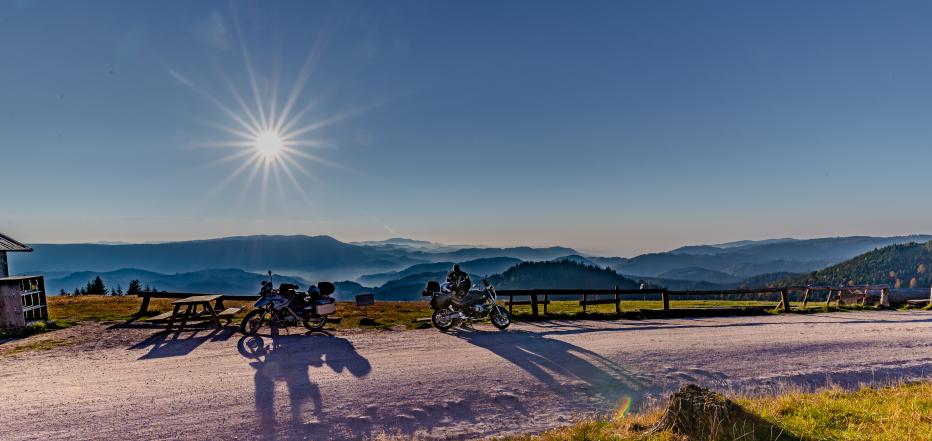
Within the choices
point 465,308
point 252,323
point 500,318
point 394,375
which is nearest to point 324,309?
point 252,323

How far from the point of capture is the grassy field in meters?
6.01

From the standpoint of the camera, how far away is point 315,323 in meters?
14.6

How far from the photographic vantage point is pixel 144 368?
383 inches

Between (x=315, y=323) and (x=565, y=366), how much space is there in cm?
906

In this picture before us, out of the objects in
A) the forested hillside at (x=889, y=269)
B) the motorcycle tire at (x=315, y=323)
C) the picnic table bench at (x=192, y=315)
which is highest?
the picnic table bench at (x=192, y=315)

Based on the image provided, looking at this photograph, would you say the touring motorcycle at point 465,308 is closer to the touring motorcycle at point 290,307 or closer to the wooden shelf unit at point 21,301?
the touring motorcycle at point 290,307

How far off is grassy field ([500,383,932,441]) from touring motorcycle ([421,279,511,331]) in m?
7.89

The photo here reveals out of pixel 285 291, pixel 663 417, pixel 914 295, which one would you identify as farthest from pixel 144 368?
pixel 914 295

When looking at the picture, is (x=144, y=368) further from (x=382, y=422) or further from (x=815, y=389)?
(x=815, y=389)

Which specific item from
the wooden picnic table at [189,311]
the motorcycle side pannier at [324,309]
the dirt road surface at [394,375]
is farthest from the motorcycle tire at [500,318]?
the wooden picnic table at [189,311]

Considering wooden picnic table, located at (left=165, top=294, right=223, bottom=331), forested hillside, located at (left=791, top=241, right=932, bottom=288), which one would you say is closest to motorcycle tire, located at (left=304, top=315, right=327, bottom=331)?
wooden picnic table, located at (left=165, top=294, right=223, bottom=331)

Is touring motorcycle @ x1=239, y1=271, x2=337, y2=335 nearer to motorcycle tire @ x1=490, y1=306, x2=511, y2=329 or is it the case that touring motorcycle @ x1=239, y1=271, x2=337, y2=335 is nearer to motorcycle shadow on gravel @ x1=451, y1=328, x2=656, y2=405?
motorcycle shadow on gravel @ x1=451, y1=328, x2=656, y2=405

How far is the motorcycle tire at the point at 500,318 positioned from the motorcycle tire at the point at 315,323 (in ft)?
20.0

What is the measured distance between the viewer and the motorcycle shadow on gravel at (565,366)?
855 cm
